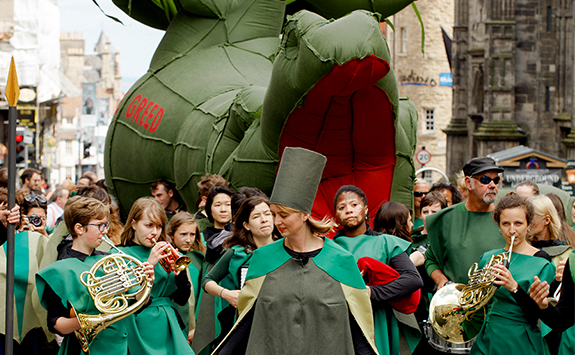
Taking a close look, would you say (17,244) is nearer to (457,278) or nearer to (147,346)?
(147,346)

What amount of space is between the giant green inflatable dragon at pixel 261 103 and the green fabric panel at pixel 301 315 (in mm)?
2279

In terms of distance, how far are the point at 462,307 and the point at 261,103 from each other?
3.36 metres

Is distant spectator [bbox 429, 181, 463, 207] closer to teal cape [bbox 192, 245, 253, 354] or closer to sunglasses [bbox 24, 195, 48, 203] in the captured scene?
teal cape [bbox 192, 245, 253, 354]

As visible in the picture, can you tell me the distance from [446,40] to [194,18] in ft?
105

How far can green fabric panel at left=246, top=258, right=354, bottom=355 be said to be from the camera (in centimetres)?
398

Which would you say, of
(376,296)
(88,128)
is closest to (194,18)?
(376,296)

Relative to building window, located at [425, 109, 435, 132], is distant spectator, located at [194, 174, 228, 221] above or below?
below

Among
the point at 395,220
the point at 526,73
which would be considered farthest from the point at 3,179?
the point at 526,73

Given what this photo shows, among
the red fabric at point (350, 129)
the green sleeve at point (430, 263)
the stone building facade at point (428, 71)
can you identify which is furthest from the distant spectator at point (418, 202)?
the stone building facade at point (428, 71)

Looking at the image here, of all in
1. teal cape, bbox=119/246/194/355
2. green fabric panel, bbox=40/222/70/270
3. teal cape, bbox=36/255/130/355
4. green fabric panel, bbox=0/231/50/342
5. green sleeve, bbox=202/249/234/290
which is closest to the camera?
teal cape, bbox=36/255/130/355

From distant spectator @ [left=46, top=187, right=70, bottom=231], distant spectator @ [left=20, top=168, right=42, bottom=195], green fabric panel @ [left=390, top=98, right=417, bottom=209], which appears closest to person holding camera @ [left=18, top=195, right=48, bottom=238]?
distant spectator @ [left=46, top=187, right=70, bottom=231]

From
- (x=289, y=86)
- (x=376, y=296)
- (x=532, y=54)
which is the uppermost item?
(x=532, y=54)

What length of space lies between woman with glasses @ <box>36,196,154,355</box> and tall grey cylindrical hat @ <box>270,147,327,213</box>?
108 cm

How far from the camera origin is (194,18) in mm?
9727
